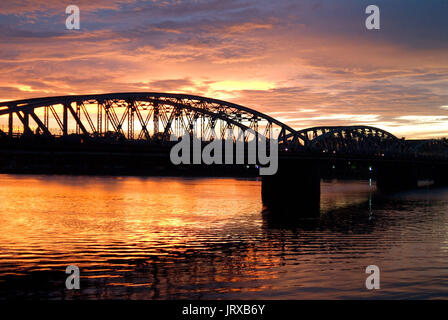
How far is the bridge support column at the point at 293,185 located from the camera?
79.0 m

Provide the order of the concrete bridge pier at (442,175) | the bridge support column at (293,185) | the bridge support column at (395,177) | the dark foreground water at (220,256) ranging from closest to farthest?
the dark foreground water at (220,256) < the bridge support column at (293,185) < the bridge support column at (395,177) < the concrete bridge pier at (442,175)

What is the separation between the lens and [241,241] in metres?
37.7

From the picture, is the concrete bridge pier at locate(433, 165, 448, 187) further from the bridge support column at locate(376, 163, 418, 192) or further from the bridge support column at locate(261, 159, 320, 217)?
the bridge support column at locate(261, 159, 320, 217)

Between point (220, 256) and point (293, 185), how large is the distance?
54556 mm

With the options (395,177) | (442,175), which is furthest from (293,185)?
(442,175)

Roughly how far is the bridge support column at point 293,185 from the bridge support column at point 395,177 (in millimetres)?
52768

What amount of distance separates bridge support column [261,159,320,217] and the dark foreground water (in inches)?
887

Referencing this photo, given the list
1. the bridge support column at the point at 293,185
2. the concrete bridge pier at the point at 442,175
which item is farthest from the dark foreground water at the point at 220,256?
the concrete bridge pier at the point at 442,175

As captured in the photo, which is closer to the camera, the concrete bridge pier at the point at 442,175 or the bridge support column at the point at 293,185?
the bridge support column at the point at 293,185

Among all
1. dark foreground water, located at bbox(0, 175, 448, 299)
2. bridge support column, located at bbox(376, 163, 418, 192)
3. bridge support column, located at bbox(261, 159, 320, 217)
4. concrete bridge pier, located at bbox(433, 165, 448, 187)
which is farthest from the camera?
concrete bridge pier, located at bbox(433, 165, 448, 187)

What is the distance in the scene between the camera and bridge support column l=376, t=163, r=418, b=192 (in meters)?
136

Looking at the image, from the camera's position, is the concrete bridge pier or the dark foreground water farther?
the concrete bridge pier

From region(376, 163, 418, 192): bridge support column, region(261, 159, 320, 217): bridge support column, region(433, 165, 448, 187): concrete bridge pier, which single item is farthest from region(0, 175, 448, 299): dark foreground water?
region(433, 165, 448, 187): concrete bridge pier

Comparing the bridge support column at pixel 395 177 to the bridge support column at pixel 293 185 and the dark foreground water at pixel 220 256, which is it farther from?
the dark foreground water at pixel 220 256
